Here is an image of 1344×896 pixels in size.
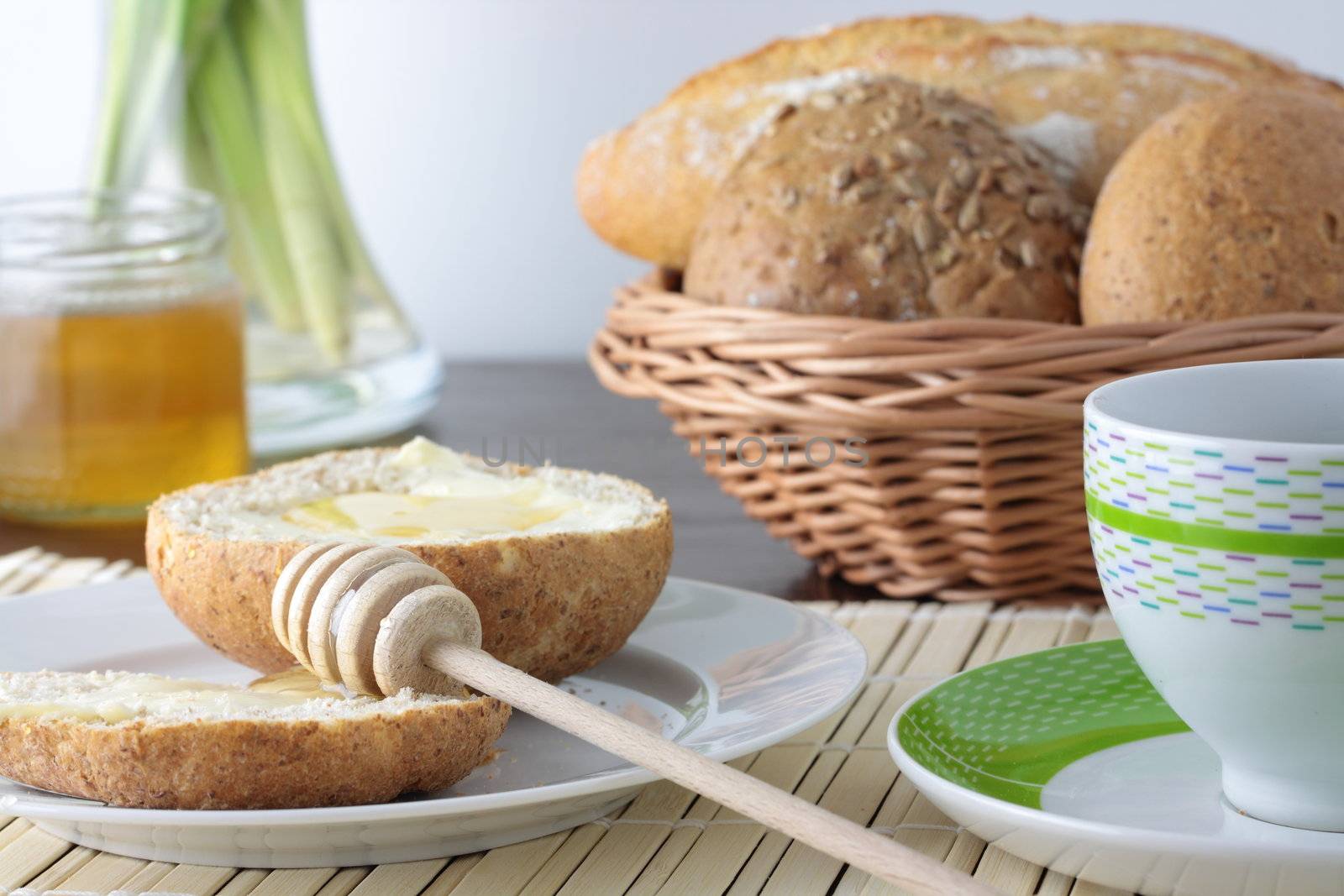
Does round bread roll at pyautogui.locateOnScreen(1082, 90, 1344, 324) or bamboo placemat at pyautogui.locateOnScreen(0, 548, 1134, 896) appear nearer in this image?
bamboo placemat at pyautogui.locateOnScreen(0, 548, 1134, 896)

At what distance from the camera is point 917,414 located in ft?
3.30

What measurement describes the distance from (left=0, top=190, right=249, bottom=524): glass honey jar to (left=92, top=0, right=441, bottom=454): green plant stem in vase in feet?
0.63

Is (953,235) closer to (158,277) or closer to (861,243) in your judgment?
(861,243)

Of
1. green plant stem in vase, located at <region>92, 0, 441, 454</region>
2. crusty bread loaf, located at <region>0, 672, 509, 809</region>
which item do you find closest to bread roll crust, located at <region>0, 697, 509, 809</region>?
crusty bread loaf, located at <region>0, 672, 509, 809</region>

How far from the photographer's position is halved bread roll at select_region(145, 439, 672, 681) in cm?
77

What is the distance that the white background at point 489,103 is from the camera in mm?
1906

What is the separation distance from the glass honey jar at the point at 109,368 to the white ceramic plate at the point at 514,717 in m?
0.35

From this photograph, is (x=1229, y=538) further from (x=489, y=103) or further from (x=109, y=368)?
(x=489, y=103)

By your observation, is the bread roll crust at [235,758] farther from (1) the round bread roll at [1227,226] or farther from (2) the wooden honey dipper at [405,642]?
(1) the round bread roll at [1227,226]

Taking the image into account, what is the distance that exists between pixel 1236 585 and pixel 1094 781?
0.12 metres

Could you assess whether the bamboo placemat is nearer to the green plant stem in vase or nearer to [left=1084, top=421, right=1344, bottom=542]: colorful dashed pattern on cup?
[left=1084, top=421, right=1344, bottom=542]: colorful dashed pattern on cup

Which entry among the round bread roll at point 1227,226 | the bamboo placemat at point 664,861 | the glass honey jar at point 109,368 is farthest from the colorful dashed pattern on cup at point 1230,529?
the glass honey jar at point 109,368

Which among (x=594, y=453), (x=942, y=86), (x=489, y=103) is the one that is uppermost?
(x=942, y=86)

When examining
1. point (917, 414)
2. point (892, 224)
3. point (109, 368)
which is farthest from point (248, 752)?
point (109, 368)
